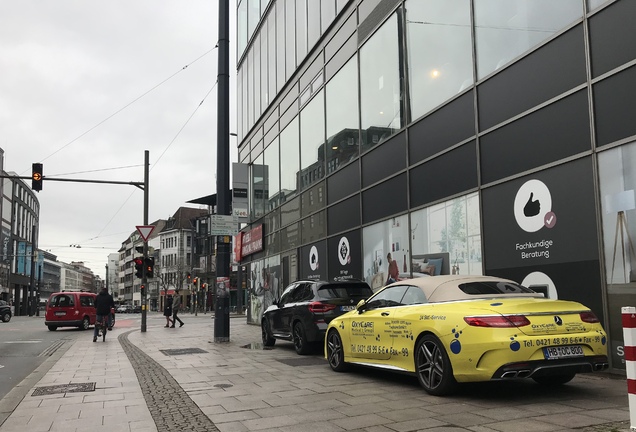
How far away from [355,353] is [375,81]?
845 cm

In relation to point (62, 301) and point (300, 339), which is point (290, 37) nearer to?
point (300, 339)

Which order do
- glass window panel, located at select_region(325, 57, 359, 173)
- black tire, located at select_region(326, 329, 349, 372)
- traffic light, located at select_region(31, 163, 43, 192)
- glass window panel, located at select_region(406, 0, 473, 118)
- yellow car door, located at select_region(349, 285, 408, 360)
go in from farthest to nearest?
traffic light, located at select_region(31, 163, 43, 192) < glass window panel, located at select_region(325, 57, 359, 173) < glass window panel, located at select_region(406, 0, 473, 118) < black tire, located at select_region(326, 329, 349, 372) < yellow car door, located at select_region(349, 285, 408, 360)

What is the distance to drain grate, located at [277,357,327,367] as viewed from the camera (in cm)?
1071

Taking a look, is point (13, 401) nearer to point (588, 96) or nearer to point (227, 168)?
point (588, 96)

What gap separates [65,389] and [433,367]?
17.5 feet

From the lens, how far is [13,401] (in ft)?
24.9

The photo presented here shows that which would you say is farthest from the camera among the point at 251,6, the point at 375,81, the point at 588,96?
the point at 251,6

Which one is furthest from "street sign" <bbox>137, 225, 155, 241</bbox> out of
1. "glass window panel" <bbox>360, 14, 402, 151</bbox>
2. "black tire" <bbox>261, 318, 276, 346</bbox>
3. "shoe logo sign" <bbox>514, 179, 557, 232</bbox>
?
"shoe logo sign" <bbox>514, 179, 557, 232</bbox>

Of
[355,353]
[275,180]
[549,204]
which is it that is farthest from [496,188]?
[275,180]

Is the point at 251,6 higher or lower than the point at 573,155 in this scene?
higher

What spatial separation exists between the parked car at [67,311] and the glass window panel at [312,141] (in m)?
12.4

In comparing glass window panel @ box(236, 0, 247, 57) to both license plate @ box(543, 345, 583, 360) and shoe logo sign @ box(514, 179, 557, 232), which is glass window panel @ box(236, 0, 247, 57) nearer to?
shoe logo sign @ box(514, 179, 557, 232)

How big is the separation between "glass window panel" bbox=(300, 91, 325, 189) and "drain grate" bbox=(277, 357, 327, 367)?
839cm

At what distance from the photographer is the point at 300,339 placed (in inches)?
487
